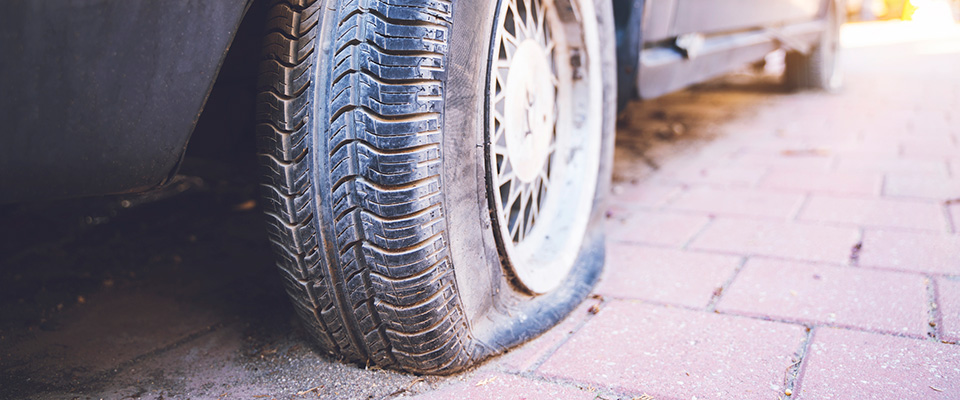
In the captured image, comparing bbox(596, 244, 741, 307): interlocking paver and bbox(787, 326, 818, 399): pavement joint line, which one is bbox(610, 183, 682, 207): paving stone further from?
bbox(787, 326, 818, 399): pavement joint line

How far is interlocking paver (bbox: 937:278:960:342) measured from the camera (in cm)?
131

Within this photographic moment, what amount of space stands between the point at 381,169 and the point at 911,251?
1532 millimetres

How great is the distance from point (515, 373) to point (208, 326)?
69 centimetres

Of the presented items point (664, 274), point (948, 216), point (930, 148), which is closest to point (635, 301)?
point (664, 274)

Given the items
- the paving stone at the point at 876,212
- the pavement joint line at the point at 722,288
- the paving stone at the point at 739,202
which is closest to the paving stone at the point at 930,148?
the paving stone at the point at 876,212

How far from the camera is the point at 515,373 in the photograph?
1.22 metres

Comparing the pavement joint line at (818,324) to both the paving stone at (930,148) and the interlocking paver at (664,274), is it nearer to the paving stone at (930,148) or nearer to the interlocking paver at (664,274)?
the interlocking paver at (664,274)

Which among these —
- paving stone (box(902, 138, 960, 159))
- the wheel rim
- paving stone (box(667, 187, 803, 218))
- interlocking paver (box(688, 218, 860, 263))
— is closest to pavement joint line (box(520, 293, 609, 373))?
the wheel rim

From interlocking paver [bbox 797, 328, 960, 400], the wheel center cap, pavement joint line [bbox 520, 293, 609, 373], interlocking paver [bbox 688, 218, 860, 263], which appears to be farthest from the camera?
interlocking paver [bbox 688, 218, 860, 263]

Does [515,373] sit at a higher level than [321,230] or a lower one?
lower

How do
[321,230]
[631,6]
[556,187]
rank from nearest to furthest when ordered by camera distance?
[321,230] → [556,187] → [631,6]

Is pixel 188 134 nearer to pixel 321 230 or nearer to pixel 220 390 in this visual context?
pixel 321 230

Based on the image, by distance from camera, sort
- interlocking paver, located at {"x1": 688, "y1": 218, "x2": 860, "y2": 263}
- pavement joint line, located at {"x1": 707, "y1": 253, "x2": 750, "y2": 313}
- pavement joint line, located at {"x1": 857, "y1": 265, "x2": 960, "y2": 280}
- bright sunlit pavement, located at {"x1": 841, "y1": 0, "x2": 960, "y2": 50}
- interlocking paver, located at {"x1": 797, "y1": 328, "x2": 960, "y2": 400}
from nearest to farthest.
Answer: interlocking paver, located at {"x1": 797, "y1": 328, "x2": 960, "y2": 400} → pavement joint line, located at {"x1": 707, "y1": 253, "x2": 750, "y2": 313} → pavement joint line, located at {"x1": 857, "y1": 265, "x2": 960, "y2": 280} → interlocking paver, located at {"x1": 688, "y1": 218, "x2": 860, "y2": 263} → bright sunlit pavement, located at {"x1": 841, "y1": 0, "x2": 960, "y2": 50}

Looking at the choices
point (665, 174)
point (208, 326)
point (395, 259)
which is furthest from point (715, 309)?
point (665, 174)
